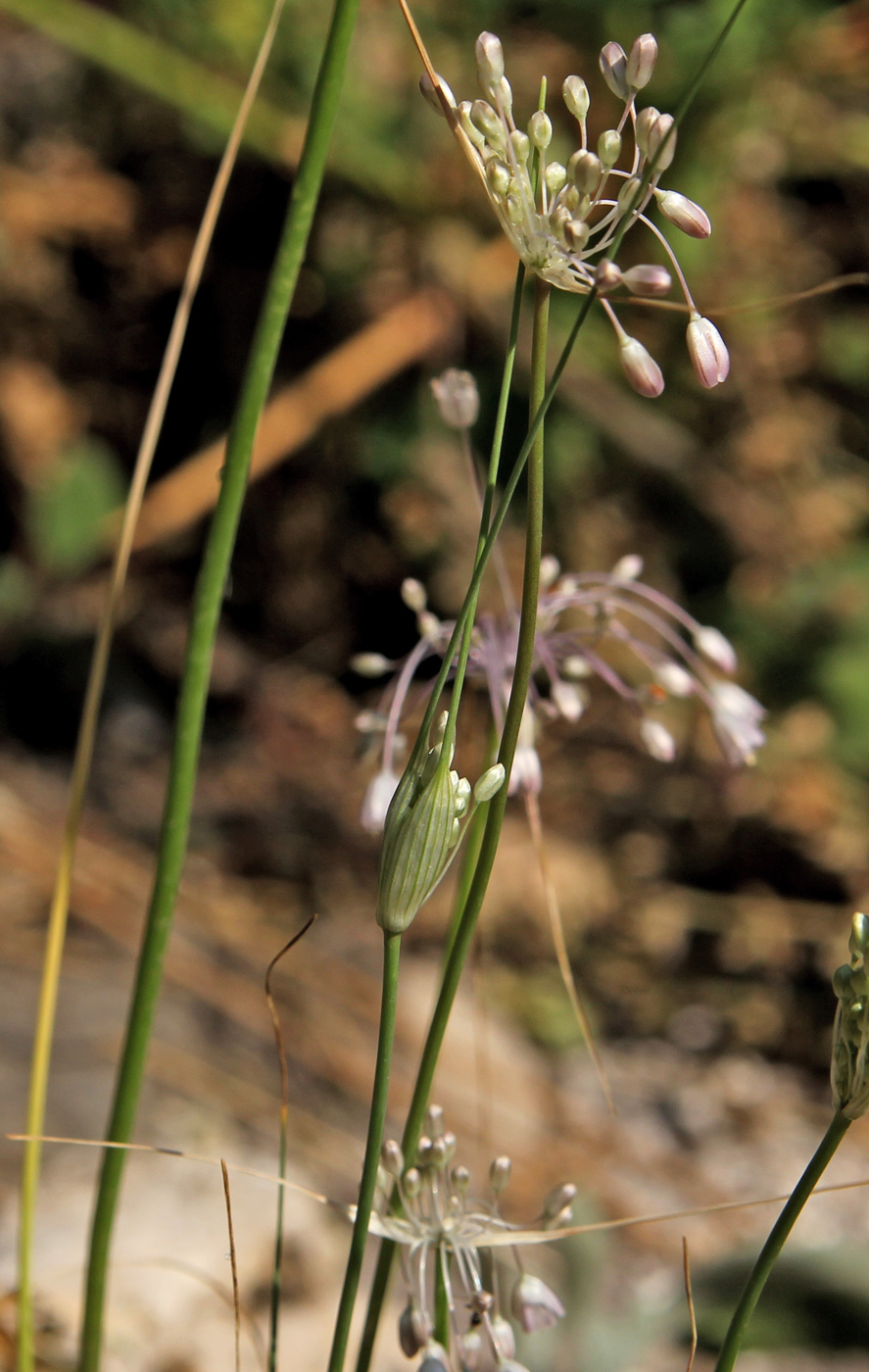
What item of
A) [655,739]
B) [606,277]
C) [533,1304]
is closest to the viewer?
[606,277]

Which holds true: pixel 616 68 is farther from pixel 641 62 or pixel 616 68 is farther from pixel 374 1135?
pixel 374 1135

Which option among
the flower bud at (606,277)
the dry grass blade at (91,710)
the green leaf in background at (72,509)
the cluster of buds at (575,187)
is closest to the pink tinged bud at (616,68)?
the cluster of buds at (575,187)

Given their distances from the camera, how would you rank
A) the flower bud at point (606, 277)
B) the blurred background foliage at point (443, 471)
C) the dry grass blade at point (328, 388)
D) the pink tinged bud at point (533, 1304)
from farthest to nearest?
1. the dry grass blade at point (328, 388)
2. the blurred background foliage at point (443, 471)
3. the pink tinged bud at point (533, 1304)
4. the flower bud at point (606, 277)

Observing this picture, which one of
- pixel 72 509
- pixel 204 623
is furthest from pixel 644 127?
pixel 72 509

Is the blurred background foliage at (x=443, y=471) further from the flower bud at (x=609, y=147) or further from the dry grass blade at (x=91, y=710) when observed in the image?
the flower bud at (x=609, y=147)

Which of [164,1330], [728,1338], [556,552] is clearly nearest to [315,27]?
[556,552]

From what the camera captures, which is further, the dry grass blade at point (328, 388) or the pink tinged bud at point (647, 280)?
the dry grass blade at point (328, 388)

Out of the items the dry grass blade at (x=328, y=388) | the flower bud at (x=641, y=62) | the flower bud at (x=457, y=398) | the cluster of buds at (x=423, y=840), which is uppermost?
the dry grass blade at (x=328, y=388)
